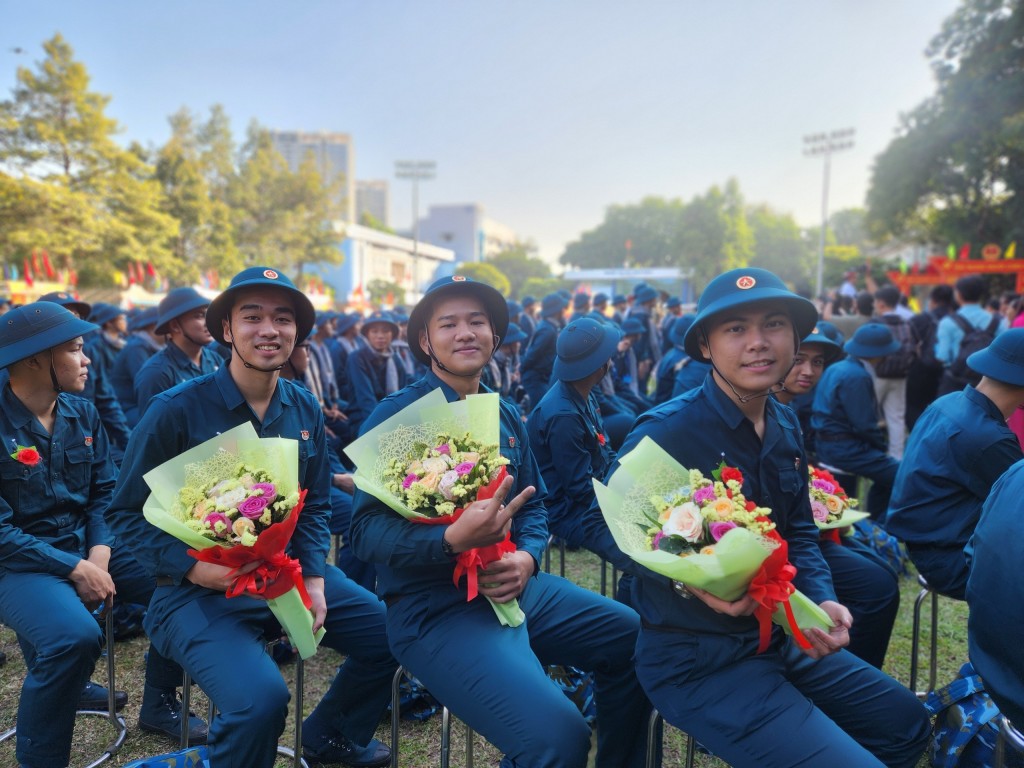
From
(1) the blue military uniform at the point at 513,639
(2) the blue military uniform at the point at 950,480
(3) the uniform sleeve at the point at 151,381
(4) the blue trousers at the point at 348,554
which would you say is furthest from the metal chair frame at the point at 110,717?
(2) the blue military uniform at the point at 950,480

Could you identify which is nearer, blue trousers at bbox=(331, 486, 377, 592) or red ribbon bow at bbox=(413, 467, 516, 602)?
red ribbon bow at bbox=(413, 467, 516, 602)

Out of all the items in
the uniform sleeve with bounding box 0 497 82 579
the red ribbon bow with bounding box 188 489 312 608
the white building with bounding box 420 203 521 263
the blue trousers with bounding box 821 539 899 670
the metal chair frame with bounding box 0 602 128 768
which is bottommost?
the metal chair frame with bounding box 0 602 128 768

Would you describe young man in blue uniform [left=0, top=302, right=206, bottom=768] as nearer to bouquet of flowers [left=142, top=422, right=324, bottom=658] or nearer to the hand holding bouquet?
bouquet of flowers [left=142, top=422, right=324, bottom=658]

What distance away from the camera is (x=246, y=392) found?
2.98m

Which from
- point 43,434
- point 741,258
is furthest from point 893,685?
point 741,258

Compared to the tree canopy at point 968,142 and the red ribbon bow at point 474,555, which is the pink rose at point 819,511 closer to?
the red ribbon bow at point 474,555

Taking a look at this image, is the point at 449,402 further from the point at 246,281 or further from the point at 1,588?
the point at 1,588

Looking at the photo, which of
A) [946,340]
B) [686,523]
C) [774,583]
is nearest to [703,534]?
[686,523]

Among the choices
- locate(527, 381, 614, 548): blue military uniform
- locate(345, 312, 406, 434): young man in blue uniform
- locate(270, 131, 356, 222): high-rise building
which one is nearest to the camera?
locate(527, 381, 614, 548): blue military uniform

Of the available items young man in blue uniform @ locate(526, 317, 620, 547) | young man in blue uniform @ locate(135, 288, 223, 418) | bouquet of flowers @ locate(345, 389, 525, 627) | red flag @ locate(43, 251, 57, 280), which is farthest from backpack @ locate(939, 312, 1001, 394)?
red flag @ locate(43, 251, 57, 280)

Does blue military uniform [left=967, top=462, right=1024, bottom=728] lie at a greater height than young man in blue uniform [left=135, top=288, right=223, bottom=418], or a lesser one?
lesser

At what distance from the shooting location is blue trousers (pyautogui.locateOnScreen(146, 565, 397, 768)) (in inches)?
91.6

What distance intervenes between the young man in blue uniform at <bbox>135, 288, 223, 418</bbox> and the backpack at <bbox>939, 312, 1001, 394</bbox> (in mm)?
7203

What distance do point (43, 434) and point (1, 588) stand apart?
0.78 metres
